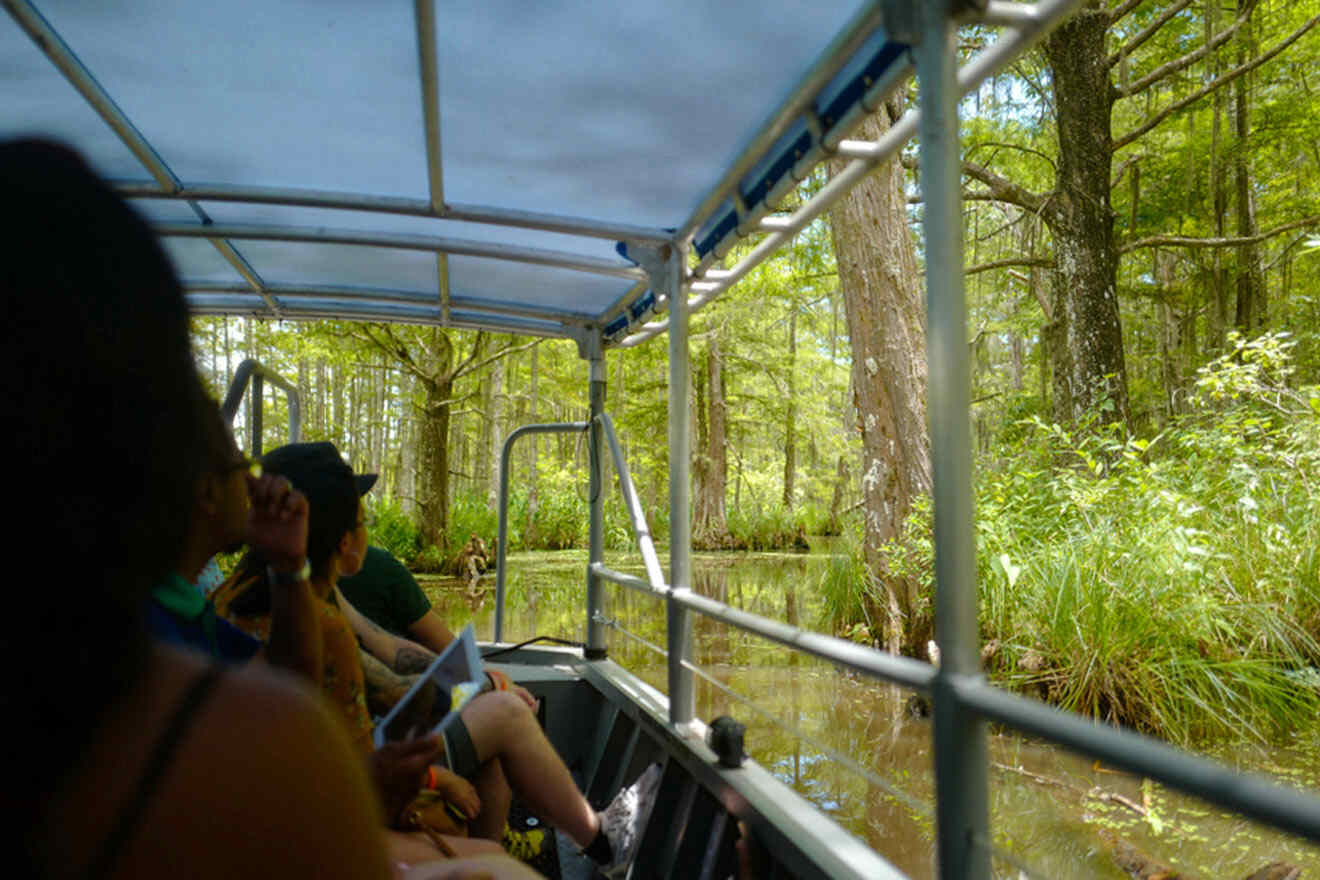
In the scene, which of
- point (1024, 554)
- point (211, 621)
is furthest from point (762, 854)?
point (1024, 554)

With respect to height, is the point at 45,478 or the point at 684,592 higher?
the point at 45,478

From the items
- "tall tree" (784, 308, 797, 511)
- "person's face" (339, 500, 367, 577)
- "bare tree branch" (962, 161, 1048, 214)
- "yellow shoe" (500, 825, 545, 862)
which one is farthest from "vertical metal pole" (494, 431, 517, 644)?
"tall tree" (784, 308, 797, 511)

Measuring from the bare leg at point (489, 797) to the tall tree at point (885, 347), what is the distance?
556cm

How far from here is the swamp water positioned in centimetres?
387

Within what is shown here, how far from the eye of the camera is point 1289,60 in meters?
12.9

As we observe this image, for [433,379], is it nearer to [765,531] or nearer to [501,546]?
[501,546]

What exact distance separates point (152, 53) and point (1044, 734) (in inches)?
88.1

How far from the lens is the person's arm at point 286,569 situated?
54.3 inches

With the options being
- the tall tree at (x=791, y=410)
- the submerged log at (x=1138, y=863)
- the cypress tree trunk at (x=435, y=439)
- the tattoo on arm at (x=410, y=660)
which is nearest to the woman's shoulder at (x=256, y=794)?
the tattoo on arm at (x=410, y=660)

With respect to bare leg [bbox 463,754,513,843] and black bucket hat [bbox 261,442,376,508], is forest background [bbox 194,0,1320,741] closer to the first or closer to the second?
black bucket hat [bbox 261,442,376,508]

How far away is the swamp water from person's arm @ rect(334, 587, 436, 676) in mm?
899

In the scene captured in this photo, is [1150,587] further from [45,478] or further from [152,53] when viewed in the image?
[45,478]

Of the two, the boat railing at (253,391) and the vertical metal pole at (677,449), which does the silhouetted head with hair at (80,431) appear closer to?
the boat railing at (253,391)

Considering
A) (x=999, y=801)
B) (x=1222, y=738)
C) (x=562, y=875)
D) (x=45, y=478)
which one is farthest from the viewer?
(x=1222, y=738)
